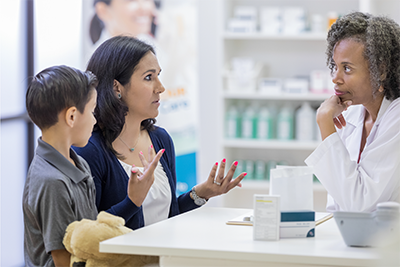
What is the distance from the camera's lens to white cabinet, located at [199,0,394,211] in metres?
3.73

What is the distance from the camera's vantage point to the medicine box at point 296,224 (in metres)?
1.40

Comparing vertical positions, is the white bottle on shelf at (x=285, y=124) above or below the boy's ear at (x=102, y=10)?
below

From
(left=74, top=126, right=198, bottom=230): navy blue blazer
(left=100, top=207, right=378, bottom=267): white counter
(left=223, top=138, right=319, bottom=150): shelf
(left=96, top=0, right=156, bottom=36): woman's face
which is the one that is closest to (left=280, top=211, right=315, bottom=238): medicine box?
(left=100, top=207, right=378, bottom=267): white counter

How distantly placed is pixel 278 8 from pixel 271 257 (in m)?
2.80

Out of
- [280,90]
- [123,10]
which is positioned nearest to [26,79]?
[123,10]

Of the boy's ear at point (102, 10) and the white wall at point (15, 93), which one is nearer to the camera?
the white wall at point (15, 93)

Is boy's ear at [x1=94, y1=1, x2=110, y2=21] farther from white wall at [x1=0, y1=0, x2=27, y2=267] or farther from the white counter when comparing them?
the white counter

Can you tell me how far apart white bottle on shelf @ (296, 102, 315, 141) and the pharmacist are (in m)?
1.69

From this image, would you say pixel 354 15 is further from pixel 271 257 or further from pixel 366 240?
pixel 271 257

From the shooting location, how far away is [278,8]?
3.68 meters

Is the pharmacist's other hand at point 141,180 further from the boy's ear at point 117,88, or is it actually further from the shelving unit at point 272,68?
the shelving unit at point 272,68

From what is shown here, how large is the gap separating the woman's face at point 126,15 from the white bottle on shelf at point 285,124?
4.43 feet

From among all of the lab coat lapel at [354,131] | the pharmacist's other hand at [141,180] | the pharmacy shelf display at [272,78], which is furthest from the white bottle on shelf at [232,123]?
the pharmacist's other hand at [141,180]

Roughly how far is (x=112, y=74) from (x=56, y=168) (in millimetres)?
581
